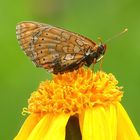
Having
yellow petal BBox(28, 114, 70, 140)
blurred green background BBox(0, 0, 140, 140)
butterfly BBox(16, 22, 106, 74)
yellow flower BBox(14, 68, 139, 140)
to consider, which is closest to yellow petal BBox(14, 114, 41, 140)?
yellow flower BBox(14, 68, 139, 140)

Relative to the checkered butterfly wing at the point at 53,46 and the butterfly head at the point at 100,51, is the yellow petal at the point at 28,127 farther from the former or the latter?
the butterfly head at the point at 100,51

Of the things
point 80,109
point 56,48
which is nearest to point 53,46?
point 56,48

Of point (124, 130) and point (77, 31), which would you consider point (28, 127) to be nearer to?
point (124, 130)

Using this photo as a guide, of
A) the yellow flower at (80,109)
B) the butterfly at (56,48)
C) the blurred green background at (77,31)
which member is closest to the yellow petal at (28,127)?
the yellow flower at (80,109)

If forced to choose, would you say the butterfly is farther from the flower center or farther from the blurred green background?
the blurred green background
